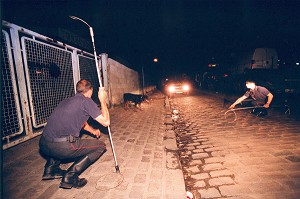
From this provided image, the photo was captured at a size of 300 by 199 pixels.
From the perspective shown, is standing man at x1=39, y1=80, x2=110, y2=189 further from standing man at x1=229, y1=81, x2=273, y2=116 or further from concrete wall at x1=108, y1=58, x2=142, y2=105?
concrete wall at x1=108, y1=58, x2=142, y2=105

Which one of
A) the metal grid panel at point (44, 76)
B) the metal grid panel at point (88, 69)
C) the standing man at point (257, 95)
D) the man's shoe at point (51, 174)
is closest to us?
the man's shoe at point (51, 174)

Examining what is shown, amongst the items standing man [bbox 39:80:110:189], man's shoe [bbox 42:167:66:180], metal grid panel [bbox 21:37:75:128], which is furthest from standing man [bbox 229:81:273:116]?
metal grid panel [bbox 21:37:75:128]

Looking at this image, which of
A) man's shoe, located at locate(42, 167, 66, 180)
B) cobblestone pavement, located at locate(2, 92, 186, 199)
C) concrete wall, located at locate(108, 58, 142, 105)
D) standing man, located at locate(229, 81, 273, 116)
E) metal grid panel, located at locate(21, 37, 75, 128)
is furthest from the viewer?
concrete wall, located at locate(108, 58, 142, 105)

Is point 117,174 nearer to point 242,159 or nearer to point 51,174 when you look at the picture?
point 51,174

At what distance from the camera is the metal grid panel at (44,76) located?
200 inches

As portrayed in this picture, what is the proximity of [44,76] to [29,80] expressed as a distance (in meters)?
0.68

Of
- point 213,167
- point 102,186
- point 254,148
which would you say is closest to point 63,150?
point 102,186

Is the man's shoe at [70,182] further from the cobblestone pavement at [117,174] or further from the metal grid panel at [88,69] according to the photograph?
the metal grid panel at [88,69]

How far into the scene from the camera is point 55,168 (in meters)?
3.44

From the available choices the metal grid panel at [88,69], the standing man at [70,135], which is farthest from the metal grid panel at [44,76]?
the standing man at [70,135]

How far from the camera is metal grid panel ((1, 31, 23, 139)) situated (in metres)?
4.34

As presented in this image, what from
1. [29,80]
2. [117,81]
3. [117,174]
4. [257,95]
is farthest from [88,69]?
[257,95]

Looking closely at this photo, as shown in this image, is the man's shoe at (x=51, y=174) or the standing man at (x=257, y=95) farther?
the standing man at (x=257, y=95)

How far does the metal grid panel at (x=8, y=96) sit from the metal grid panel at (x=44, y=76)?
45 cm
